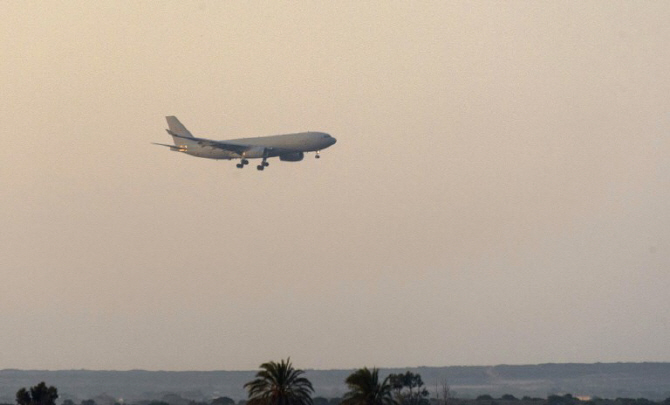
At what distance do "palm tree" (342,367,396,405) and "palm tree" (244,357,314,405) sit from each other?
4574 millimetres

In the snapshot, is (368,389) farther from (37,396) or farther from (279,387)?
(37,396)

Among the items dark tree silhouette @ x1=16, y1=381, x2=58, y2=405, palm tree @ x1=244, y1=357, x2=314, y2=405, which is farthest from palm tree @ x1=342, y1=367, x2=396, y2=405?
dark tree silhouette @ x1=16, y1=381, x2=58, y2=405

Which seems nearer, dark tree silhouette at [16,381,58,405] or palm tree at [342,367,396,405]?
palm tree at [342,367,396,405]

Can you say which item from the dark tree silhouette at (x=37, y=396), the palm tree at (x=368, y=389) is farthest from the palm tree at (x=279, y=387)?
the dark tree silhouette at (x=37, y=396)

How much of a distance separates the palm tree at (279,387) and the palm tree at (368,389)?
4.57m

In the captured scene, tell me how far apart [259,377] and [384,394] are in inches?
486

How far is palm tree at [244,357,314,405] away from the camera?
108188 mm

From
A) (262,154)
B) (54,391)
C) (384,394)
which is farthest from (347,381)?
(262,154)

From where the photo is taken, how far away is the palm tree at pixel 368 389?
110250 mm

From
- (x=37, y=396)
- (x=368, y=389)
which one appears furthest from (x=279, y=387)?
(x=37, y=396)

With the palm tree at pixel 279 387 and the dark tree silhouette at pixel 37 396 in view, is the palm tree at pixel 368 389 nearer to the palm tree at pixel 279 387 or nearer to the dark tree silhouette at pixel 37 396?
the palm tree at pixel 279 387

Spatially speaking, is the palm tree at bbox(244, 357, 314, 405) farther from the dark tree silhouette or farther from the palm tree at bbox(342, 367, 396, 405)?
the dark tree silhouette

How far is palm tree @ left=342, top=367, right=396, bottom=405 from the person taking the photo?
362 ft

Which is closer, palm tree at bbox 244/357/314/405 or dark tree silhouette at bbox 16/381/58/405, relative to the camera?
palm tree at bbox 244/357/314/405
